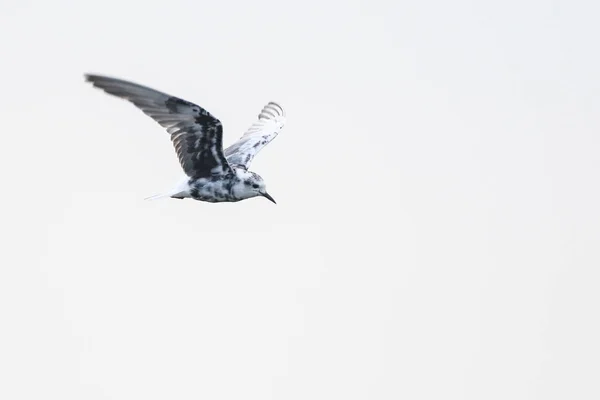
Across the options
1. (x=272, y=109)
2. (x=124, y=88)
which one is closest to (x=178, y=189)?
(x=124, y=88)

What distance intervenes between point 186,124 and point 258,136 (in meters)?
6.53

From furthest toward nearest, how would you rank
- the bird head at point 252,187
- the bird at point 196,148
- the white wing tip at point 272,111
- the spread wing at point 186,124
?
the white wing tip at point 272,111, the bird head at point 252,187, the bird at point 196,148, the spread wing at point 186,124

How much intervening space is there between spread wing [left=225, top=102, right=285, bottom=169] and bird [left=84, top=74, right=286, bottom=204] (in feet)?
4.01

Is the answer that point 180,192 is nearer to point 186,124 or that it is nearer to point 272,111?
point 186,124

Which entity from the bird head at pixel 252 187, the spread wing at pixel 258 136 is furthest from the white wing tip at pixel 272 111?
the bird head at pixel 252 187

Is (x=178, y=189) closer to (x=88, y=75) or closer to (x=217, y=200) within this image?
(x=217, y=200)

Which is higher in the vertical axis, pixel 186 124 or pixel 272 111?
pixel 272 111

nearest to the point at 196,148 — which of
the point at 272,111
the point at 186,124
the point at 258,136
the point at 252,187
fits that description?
the point at 186,124

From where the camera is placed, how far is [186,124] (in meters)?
29.0

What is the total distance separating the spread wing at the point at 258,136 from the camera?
109ft

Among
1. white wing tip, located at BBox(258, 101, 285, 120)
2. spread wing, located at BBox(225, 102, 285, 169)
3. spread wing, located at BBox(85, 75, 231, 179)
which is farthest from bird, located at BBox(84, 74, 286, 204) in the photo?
white wing tip, located at BBox(258, 101, 285, 120)

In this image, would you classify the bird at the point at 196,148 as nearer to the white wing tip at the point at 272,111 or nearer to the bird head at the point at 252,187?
the bird head at the point at 252,187

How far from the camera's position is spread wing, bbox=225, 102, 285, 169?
33312 mm

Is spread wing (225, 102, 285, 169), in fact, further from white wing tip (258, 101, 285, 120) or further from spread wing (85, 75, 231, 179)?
spread wing (85, 75, 231, 179)
